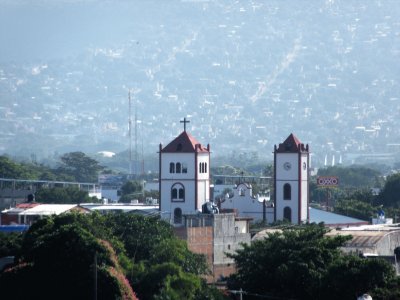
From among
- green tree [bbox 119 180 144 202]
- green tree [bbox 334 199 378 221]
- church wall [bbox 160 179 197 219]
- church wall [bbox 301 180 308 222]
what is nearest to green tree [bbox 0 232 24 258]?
church wall [bbox 160 179 197 219]

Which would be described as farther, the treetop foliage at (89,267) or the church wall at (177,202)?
the church wall at (177,202)

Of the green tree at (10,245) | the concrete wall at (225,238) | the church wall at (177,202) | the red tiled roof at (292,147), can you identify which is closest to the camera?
the green tree at (10,245)

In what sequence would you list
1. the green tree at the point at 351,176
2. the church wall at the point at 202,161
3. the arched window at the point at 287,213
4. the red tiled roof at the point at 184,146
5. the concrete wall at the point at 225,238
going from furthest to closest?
the green tree at the point at 351,176
the arched window at the point at 287,213
the red tiled roof at the point at 184,146
the church wall at the point at 202,161
the concrete wall at the point at 225,238

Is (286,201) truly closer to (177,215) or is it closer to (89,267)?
(177,215)

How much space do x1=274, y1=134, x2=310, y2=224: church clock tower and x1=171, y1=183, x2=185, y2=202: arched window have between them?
523cm

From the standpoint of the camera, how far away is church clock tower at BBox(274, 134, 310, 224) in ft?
299

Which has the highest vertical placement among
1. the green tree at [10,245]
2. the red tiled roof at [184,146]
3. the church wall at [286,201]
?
the red tiled roof at [184,146]

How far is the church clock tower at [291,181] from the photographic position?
9100 cm

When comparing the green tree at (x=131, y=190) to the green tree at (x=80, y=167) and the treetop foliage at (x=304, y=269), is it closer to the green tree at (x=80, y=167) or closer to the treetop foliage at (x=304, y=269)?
the green tree at (x=80, y=167)

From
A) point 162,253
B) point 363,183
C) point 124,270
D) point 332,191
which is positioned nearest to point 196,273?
point 162,253

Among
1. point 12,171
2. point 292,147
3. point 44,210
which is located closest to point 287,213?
point 292,147

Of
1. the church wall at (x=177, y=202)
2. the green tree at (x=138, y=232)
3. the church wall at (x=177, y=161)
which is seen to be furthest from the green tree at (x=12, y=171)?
the green tree at (x=138, y=232)

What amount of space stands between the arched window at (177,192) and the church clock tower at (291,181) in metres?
5.23

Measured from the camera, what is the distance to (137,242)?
198 ft
